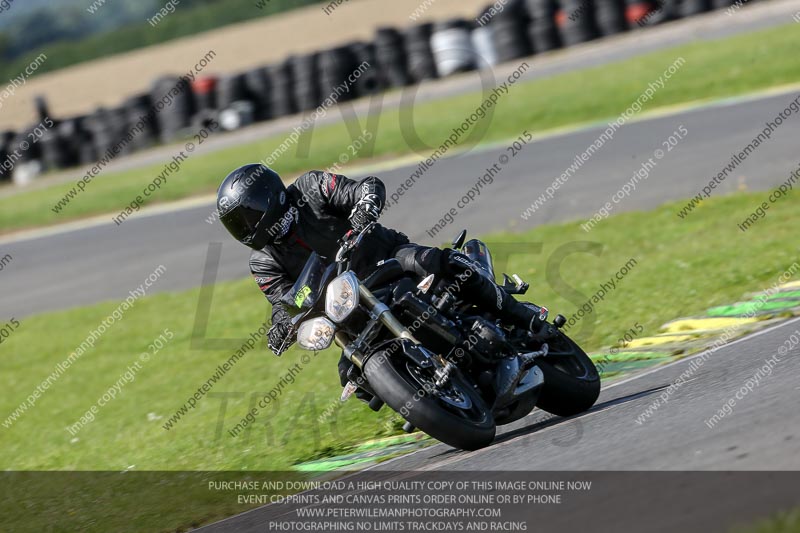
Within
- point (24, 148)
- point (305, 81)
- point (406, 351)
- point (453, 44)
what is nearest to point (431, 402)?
point (406, 351)

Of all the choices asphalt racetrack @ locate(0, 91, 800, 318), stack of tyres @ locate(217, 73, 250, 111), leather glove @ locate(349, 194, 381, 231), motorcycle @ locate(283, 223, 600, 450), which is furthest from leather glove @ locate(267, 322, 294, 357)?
stack of tyres @ locate(217, 73, 250, 111)

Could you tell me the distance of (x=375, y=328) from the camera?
585cm

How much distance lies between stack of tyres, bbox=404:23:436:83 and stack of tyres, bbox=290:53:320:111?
7.50 feet

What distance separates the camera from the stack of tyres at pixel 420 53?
26.5 meters

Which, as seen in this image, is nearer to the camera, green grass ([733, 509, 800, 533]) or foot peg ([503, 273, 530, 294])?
green grass ([733, 509, 800, 533])

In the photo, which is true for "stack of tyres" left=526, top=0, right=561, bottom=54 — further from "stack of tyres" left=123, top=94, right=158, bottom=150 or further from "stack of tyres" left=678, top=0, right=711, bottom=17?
"stack of tyres" left=123, top=94, right=158, bottom=150

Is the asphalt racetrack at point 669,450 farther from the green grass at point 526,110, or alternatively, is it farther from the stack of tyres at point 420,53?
the stack of tyres at point 420,53

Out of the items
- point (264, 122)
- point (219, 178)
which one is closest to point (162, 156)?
point (264, 122)

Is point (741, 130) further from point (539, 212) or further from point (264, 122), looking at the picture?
point (264, 122)

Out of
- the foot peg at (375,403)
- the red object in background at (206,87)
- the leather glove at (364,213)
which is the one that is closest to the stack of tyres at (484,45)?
the red object in background at (206,87)

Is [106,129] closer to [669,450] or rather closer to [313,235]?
[313,235]

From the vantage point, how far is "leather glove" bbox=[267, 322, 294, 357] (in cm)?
610

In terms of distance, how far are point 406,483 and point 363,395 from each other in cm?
78

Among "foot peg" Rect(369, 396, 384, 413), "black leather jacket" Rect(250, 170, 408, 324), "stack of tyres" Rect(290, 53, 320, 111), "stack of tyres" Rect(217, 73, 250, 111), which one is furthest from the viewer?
"stack of tyres" Rect(217, 73, 250, 111)
